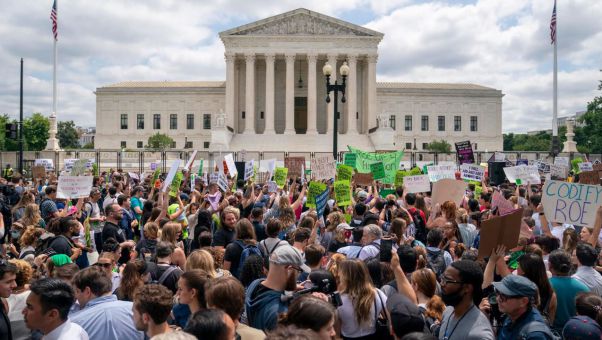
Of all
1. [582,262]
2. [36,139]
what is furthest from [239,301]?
[36,139]

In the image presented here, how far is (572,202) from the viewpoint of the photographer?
8320mm

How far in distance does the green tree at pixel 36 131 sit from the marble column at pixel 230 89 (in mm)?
47249

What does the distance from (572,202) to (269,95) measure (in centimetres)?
5787

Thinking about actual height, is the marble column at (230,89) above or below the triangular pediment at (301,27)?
below

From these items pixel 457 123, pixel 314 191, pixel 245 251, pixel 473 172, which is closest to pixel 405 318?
pixel 245 251

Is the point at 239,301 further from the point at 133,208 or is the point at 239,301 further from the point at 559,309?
the point at 133,208

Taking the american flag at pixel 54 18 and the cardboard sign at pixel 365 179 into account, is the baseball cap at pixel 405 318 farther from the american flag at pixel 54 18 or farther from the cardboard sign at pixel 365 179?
the american flag at pixel 54 18

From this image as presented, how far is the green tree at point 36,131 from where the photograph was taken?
96.1 metres

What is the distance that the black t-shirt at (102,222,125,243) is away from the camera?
9.21 meters

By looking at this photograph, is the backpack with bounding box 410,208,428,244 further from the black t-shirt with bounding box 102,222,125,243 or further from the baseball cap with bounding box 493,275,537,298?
the baseball cap with bounding box 493,275,537,298

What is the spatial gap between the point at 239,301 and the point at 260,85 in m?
66.2

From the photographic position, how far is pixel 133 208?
515 inches

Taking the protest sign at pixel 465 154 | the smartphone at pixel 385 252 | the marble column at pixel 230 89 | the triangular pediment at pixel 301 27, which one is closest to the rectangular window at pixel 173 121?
the marble column at pixel 230 89

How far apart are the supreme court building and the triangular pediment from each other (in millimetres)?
113
